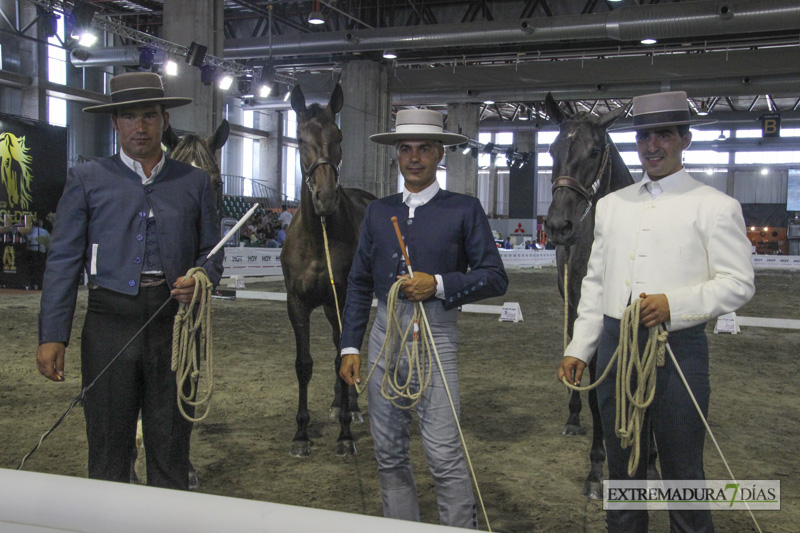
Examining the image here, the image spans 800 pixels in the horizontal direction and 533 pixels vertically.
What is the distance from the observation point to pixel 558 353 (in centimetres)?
799

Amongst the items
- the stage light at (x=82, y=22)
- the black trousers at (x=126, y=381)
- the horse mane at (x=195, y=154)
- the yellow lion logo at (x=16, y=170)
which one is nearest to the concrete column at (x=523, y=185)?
the stage light at (x=82, y=22)

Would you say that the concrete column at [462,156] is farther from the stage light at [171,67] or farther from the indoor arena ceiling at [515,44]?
the stage light at [171,67]

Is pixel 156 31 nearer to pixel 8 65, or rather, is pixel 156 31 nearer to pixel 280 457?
pixel 8 65

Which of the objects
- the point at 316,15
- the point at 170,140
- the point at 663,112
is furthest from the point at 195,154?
the point at 316,15

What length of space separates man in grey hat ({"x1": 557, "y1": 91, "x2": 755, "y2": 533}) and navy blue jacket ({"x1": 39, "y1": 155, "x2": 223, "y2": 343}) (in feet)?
5.27

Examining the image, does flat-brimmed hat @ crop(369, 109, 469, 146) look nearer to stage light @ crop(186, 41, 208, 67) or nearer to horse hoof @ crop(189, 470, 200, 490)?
horse hoof @ crop(189, 470, 200, 490)

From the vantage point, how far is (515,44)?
68.3 feet

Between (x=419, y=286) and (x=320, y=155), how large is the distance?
209 centimetres

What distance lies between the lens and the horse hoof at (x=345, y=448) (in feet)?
14.2

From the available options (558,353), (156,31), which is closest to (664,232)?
(558,353)

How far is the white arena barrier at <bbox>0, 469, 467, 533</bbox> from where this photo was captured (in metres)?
1.58

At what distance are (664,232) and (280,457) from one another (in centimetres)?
283

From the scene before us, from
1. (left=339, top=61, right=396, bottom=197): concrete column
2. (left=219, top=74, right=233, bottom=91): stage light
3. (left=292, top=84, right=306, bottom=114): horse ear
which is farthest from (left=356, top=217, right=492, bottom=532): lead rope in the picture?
(left=339, top=61, right=396, bottom=197): concrete column

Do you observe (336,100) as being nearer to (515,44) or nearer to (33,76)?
(515,44)
